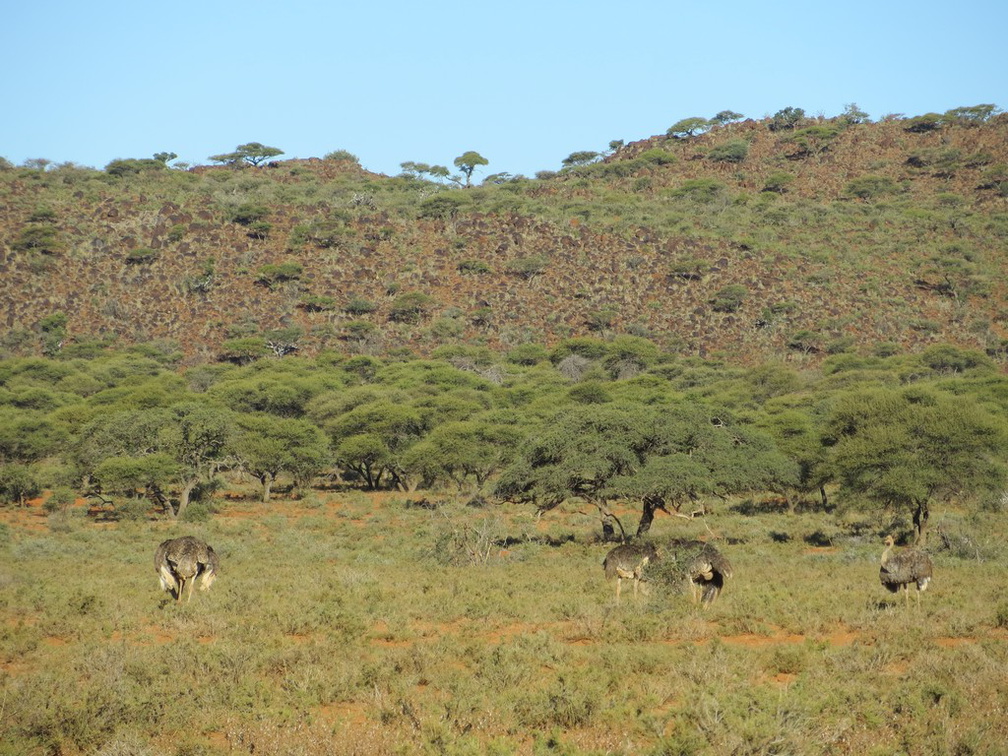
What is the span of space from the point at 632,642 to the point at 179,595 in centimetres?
829

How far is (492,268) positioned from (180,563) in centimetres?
8571

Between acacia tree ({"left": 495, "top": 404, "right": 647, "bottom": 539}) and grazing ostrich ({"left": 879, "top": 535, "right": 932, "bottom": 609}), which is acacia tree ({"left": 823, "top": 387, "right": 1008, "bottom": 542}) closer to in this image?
acacia tree ({"left": 495, "top": 404, "right": 647, "bottom": 539})

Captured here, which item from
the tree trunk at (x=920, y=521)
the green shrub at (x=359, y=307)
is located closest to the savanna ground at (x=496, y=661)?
the tree trunk at (x=920, y=521)

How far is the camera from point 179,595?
59.2 ft

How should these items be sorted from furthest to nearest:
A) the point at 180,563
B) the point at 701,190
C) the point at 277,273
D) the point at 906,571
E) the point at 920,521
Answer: the point at 701,190 → the point at 277,273 → the point at 920,521 → the point at 180,563 → the point at 906,571

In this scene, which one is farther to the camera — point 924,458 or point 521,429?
point 521,429

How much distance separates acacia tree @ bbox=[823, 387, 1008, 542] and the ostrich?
1954 centimetres

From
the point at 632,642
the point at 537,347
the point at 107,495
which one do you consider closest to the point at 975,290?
the point at 537,347

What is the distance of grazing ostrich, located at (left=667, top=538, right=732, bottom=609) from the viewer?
1745 centimetres

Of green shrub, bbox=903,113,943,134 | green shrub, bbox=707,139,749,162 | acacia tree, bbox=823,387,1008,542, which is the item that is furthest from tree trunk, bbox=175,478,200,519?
green shrub, bbox=903,113,943,134

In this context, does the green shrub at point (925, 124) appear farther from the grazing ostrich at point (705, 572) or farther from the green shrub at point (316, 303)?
the grazing ostrich at point (705, 572)

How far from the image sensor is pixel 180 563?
18000 mm

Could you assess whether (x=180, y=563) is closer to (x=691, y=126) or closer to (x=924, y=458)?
(x=924, y=458)

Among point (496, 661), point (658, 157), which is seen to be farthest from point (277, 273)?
point (496, 661)
